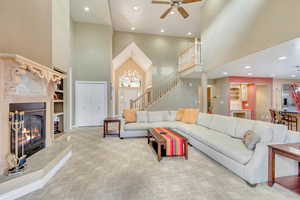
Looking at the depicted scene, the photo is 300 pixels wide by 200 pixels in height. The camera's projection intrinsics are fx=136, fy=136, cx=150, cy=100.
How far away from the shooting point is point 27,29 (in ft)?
8.34

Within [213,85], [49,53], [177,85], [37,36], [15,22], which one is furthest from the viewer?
[213,85]

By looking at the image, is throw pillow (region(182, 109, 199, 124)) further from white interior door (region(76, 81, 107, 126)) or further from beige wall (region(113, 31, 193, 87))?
white interior door (region(76, 81, 107, 126))

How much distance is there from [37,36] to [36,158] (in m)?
2.37

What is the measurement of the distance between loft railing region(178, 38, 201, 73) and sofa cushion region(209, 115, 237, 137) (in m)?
2.86

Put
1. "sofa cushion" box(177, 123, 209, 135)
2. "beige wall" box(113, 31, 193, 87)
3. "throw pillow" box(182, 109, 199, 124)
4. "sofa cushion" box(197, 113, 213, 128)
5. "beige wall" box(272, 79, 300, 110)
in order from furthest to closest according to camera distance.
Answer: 1. "beige wall" box(113, 31, 193, 87)
2. "beige wall" box(272, 79, 300, 110)
3. "throw pillow" box(182, 109, 199, 124)
4. "sofa cushion" box(197, 113, 213, 128)
5. "sofa cushion" box(177, 123, 209, 135)

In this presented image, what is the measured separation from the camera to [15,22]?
7.63 ft

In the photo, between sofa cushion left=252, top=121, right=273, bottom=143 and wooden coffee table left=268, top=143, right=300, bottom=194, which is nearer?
wooden coffee table left=268, top=143, right=300, bottom=194

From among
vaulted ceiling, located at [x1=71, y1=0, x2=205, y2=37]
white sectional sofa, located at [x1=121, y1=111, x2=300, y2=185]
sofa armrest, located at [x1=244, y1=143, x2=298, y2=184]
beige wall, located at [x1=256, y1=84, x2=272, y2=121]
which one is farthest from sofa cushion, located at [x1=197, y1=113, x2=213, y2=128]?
beige wall, located at [x1=256, y1=84, x2=272, y2=121]

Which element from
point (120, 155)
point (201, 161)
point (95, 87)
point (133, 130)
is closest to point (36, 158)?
point (120, 155)

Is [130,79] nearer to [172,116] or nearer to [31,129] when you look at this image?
[172,116]

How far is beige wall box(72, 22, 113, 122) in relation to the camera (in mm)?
6141

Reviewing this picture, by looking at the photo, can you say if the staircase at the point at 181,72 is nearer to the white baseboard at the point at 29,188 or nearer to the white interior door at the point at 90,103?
Answer: the white interior door at the point at 90,103

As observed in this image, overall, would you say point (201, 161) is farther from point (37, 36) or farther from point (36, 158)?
point (37, 36)

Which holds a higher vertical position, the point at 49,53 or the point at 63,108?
the point at 49,53
